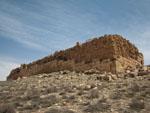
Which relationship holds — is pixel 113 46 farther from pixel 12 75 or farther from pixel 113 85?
pixel 12 75

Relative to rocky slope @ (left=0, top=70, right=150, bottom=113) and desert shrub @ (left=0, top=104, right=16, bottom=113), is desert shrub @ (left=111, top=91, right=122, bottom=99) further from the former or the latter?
desert shrub @ (left=0, top=104, right=16, bottom=113)

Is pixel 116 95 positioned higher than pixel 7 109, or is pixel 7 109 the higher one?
pixel 116 95

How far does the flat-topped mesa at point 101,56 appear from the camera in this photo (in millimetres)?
25422

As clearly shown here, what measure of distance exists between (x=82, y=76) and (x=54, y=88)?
595 centimetres

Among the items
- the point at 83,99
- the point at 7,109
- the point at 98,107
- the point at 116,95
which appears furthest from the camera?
the point at 83,99

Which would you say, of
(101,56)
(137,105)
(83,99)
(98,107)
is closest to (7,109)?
(83,99)

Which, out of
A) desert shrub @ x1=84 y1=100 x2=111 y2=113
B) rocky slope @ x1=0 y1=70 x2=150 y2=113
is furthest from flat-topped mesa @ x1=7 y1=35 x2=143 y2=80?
desert shrub @ x1=84 y1=100 x2=111 y2=113

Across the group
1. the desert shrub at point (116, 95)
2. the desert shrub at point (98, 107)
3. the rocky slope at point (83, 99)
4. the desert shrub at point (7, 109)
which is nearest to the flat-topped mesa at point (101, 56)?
the rocky slope at point (83, 99)

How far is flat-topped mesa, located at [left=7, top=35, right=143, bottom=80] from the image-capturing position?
83.4 feet

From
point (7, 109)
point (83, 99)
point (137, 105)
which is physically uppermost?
point (83, 99)

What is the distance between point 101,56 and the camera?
26.1 metres

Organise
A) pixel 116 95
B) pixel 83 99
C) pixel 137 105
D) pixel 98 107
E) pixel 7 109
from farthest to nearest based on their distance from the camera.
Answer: pixel 83 99, pixel 116 95, pixel 7 109, pixel 98 107, pixel 137 105

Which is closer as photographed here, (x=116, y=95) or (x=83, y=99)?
(x=116, y=95)

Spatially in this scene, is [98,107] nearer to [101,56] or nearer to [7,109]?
[7,109]
